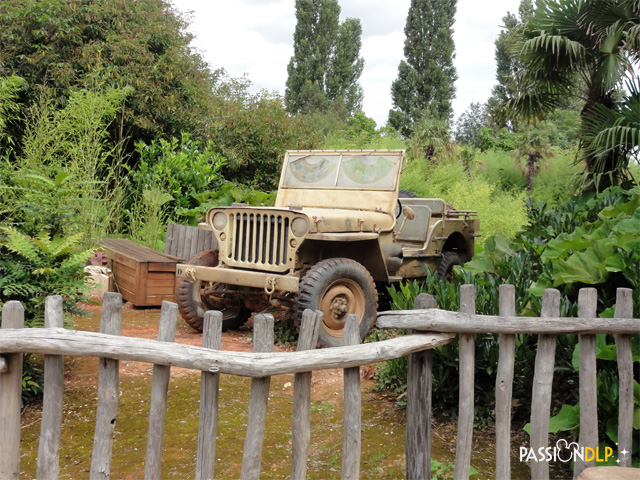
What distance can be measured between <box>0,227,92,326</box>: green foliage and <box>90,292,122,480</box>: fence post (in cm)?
171

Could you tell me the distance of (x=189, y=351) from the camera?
232cm

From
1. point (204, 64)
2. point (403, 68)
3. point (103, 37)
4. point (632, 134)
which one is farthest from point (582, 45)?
point (403, 68)

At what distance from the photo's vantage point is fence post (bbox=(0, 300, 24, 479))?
245 cm

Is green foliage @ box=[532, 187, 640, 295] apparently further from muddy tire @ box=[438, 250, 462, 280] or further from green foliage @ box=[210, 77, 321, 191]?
green foliage @ box=[210, 77, 321, 191]

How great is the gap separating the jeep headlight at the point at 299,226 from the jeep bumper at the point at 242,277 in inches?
15.8

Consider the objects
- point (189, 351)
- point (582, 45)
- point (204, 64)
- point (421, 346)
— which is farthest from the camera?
point (204, 64)

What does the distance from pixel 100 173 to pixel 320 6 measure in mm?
25366

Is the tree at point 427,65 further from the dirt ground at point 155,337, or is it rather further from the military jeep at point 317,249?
the dirt ground at point 155,337

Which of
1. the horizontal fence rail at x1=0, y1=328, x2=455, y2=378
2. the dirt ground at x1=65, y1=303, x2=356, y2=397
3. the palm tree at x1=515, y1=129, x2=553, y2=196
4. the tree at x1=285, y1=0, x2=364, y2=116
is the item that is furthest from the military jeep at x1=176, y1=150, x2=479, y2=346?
Answer: the tree at x1=285, y1=0, x2=364, y2=116

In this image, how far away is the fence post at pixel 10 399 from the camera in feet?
8.05

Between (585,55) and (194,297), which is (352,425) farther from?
(585,55)

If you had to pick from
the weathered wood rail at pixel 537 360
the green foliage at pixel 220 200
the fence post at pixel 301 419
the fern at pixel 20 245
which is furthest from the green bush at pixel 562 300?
the green foliage at pixel 220 200

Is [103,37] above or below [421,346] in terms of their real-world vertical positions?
above

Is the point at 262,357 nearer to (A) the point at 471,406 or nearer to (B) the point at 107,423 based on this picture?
(B) the point at 107,423
